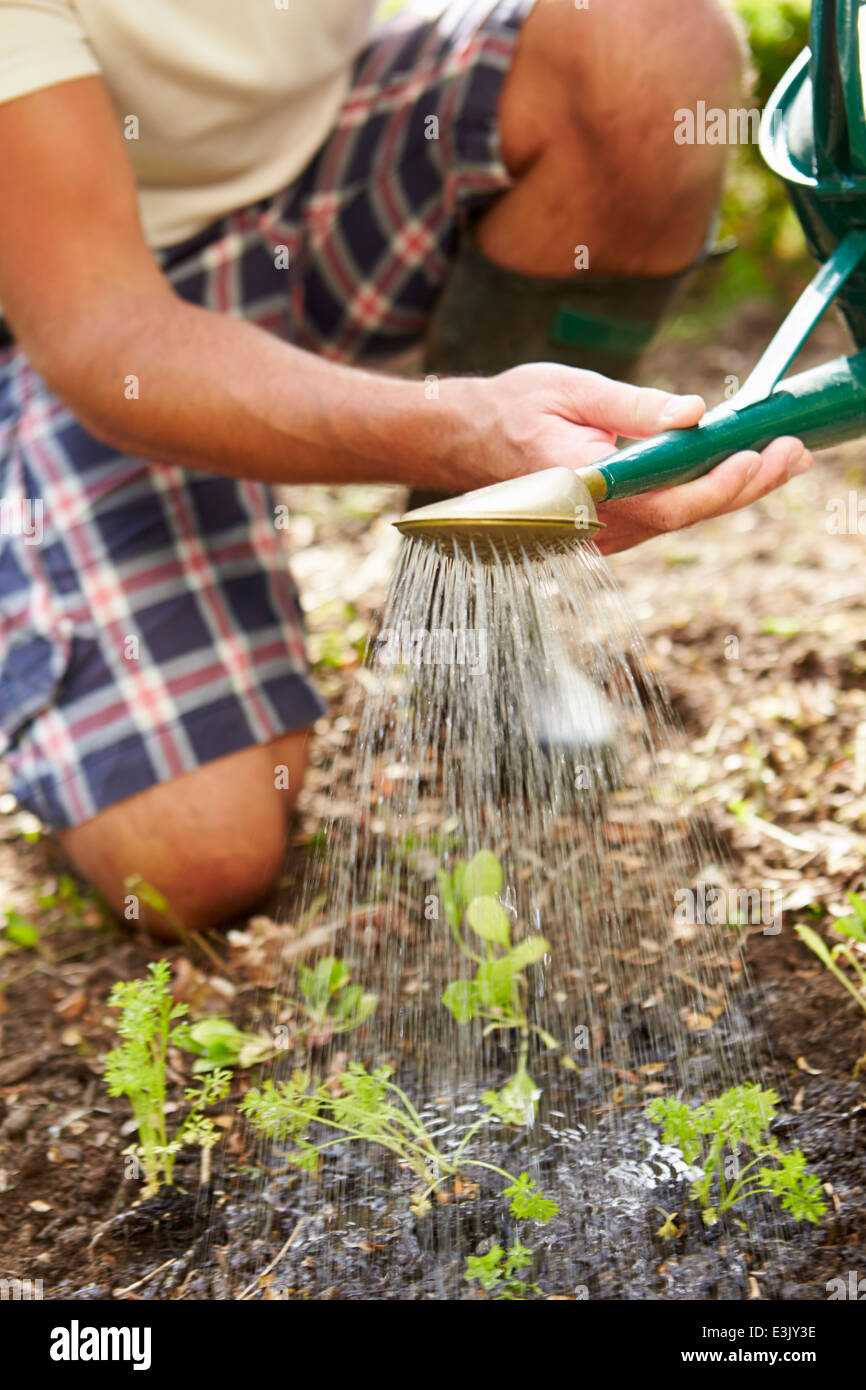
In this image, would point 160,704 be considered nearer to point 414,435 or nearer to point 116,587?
point 116,587

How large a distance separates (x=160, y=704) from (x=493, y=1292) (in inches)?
41.4

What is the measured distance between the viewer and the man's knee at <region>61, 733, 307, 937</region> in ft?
6.08

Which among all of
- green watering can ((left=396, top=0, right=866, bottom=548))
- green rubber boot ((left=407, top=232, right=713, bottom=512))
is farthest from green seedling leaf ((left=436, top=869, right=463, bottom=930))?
green rubber boot ((left=407, top=232, right=713, bottom=512))

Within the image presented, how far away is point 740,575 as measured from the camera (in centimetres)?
256

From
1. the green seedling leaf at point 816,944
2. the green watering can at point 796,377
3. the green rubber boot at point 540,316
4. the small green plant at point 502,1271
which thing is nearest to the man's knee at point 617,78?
the green rubber boot at point 540,316

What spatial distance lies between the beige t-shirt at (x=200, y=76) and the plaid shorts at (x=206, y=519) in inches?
2.2

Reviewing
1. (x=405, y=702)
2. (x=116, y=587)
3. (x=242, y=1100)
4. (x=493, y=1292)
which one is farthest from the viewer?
(x=116, y=587)

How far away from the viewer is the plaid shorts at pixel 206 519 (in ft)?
6.37

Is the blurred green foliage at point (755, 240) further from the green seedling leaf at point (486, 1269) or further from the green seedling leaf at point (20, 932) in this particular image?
the green seedling leaf at point (486, 1269)

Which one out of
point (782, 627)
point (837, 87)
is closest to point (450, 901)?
point (782, 627)

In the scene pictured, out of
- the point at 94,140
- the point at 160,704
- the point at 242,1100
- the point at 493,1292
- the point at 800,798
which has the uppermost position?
the point at 94,140

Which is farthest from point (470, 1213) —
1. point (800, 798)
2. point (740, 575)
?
point (740, 575)

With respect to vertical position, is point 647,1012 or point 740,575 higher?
point 740,575

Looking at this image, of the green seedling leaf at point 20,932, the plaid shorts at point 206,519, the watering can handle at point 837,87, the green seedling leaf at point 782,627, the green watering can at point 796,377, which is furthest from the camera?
the green seedling leaf at point 782,627
